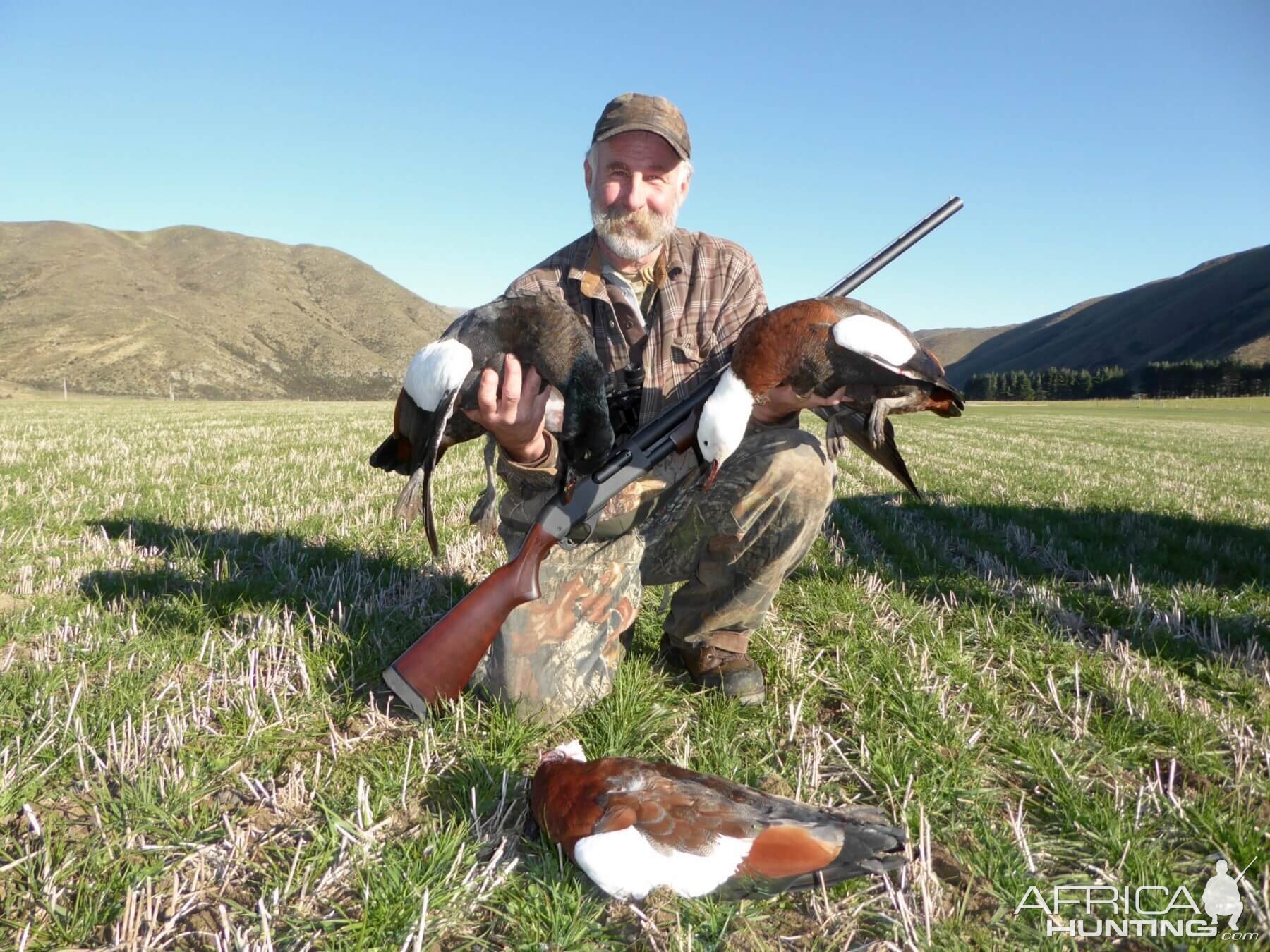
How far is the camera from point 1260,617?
411 cm

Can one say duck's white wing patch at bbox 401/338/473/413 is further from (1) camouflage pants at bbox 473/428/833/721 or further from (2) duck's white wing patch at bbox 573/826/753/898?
(2) duck's white wing patch at bbox 573/826/753/898

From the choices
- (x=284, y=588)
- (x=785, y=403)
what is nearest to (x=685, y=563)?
(x=785, y=403)

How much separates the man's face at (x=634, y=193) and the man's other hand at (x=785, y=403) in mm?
1151

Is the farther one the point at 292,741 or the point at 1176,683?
the point at 1176,683

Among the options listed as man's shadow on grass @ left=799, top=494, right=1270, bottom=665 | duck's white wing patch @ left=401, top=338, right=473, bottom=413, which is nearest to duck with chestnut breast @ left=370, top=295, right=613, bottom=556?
duck's white wing patch @ left=401, top=338, right=473, bottom=413

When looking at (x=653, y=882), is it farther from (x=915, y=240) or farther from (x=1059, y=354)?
(x=1059, y=354)

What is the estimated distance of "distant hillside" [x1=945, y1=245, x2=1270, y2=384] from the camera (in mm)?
124312

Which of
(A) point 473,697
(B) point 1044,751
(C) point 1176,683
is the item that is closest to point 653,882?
(A) point 473,697

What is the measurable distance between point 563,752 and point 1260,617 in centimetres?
→ 421

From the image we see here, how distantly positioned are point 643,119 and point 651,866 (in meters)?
3.58

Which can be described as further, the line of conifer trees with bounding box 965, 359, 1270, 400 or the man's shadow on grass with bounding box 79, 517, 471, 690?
the line of conifer trees with bounding box 965, 359, 1270, 400

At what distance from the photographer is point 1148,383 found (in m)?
86.2

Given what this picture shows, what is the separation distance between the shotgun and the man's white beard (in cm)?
98

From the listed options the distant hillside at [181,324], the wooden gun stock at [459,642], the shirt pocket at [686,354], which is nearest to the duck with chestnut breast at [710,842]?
the wooden gun stock at [459,642]
